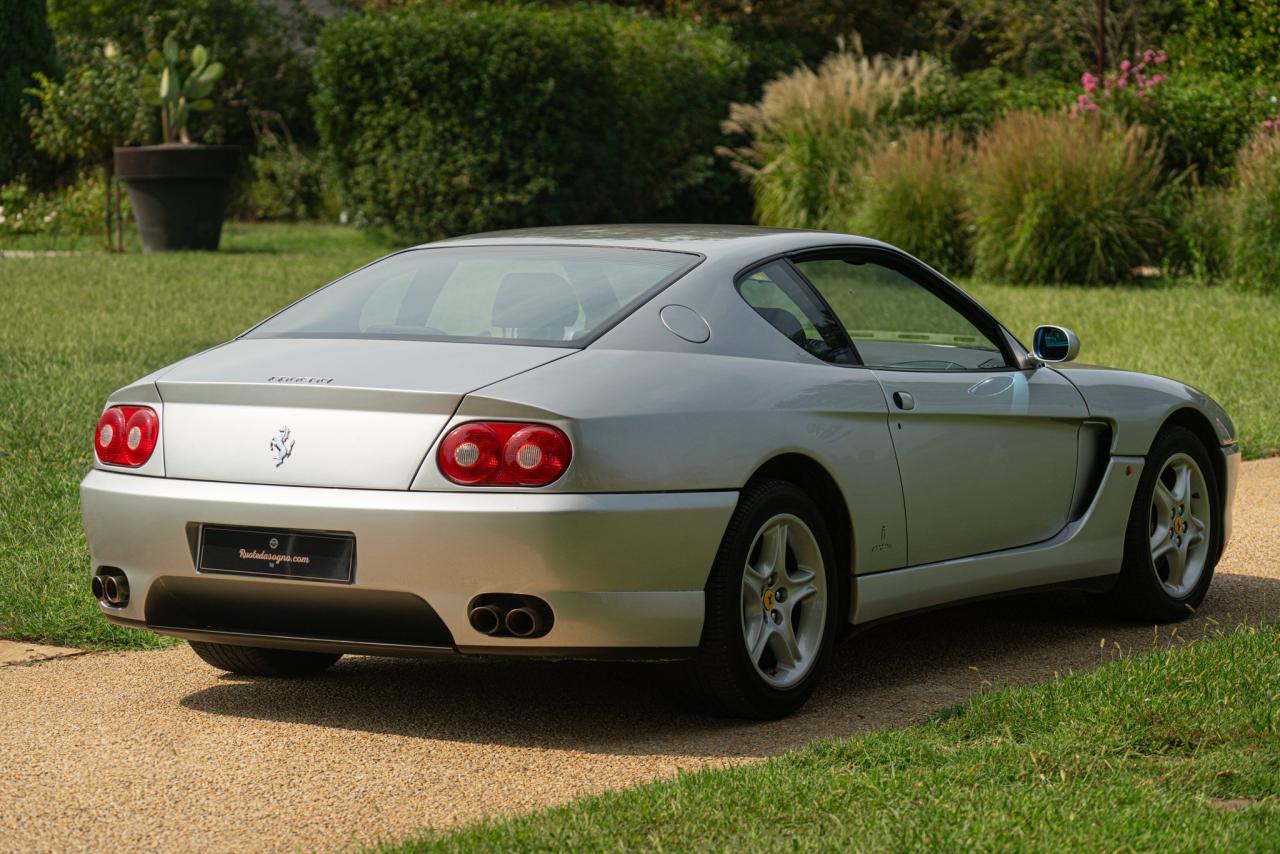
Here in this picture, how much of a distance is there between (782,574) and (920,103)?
17.6 meters

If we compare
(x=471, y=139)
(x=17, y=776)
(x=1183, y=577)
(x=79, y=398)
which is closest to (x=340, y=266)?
(x=471, y=139)

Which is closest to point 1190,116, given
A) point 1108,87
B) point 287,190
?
point 1108,87

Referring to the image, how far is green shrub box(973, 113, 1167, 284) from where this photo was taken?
18.2 meters

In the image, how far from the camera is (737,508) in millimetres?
4938

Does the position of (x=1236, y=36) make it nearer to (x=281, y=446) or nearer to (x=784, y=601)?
(x=784, y=601)

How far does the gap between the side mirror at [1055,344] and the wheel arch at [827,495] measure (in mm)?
1344

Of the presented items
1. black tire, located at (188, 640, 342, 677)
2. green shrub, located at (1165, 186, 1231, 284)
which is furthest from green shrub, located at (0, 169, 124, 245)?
black tire, located at (188, 640, 342, 677)

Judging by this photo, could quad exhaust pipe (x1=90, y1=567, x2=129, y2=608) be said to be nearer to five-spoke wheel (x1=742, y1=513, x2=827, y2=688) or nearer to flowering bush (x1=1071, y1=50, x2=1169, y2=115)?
five-spoke wheel (x1=742, y1=513, x2=827, y2=688)

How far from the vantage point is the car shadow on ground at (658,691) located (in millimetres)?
5039

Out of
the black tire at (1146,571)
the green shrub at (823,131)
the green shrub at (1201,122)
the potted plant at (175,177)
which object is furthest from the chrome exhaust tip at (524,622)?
the potted plant at (175,177)

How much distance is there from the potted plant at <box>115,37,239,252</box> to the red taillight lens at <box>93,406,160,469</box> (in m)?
16.4

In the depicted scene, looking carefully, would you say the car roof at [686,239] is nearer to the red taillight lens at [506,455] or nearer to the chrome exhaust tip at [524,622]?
the red taillight lens at [506,455]

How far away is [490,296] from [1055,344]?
201 centimetres

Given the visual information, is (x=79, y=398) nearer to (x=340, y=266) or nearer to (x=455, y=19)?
(x=340, y=266)
